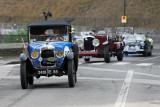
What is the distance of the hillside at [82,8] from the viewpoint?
76938 millimetres

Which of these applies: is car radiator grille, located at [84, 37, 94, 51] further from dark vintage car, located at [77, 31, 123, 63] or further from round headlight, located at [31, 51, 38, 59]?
round headlight, located at [31, 51, 38, 59]

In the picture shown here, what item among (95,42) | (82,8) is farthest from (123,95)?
(82,8)

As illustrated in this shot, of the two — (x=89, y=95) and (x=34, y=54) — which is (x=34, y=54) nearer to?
(x=34, y=54)

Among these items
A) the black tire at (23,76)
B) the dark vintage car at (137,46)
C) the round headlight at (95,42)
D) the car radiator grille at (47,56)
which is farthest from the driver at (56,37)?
the dark vintage car at (137,46)

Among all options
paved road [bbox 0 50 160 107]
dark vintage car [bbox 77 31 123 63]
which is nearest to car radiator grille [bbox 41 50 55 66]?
paved road [bbox 0 50 160 107]

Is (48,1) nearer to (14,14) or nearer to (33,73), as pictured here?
(14,14)

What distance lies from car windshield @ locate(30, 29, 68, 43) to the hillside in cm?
5771

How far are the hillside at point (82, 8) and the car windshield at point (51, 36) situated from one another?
5771cm

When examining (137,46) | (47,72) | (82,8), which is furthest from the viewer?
(82,8)

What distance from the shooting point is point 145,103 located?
11703 millimetres

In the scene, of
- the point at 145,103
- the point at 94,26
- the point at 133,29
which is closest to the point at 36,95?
the point at 145,103

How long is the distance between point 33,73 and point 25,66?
84 centimetres

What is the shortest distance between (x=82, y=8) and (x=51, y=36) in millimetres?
69426

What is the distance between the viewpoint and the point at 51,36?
1723 centimetres
